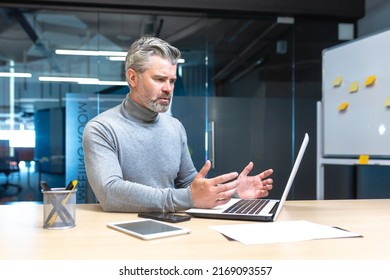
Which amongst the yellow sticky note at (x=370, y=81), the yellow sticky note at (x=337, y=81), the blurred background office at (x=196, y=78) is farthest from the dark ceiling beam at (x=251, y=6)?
the yellow sticky note at (x=370, y=81)

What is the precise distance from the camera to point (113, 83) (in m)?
3.77

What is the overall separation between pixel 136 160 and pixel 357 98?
2.14 meters

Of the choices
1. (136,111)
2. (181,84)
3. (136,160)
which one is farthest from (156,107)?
(181,84)

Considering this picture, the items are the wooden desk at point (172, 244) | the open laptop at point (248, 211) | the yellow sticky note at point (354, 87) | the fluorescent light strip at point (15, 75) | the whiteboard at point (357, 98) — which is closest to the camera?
the wooden desk at point (172, 244)

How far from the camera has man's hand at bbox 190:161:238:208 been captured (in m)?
1.10

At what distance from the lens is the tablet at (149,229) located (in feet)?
2.76

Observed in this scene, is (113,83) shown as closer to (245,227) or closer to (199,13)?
(199,13)

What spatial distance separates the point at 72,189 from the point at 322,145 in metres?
2.80

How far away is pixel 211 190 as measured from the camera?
1106 millimetres

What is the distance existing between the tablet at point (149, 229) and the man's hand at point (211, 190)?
0.19 m

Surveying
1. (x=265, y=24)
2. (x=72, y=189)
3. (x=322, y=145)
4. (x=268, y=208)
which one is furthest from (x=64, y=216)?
(x=265, y=24)

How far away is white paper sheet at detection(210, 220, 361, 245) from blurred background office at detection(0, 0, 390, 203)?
9.20 ft

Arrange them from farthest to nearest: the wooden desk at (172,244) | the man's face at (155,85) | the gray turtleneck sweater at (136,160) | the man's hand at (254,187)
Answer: the man's face at (155,85)
the man's hand at (254,187)
the gray turtleneck sweater at (136,160)
the wooden desk at (172,244)

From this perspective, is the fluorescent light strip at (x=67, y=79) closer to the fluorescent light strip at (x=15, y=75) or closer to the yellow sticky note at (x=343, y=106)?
the fluorescent light strip at (x=15, y=75)
